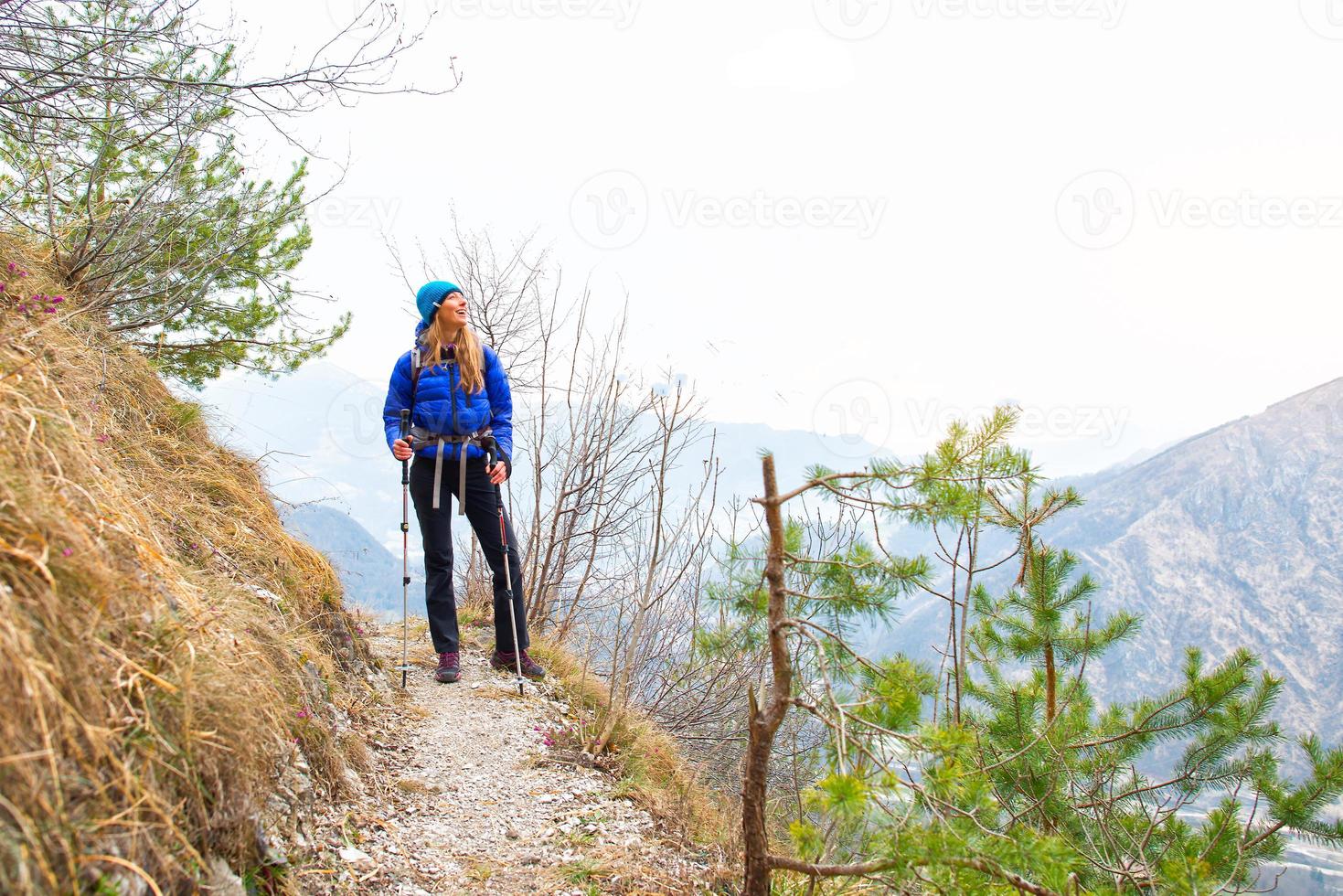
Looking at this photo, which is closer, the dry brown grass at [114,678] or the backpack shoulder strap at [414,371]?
the dry brown grass at [114,678]

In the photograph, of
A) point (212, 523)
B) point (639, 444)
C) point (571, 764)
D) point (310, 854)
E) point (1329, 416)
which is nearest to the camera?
point (310, 854)

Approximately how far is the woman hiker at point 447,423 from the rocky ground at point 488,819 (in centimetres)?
103

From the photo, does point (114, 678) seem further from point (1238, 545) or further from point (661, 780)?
point (1238, 545)

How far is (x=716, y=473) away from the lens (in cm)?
600

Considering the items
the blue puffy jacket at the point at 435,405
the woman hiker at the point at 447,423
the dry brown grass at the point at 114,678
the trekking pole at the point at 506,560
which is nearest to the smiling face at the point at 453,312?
the woman hiker at the point at 447,423

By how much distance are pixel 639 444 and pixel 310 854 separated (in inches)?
204

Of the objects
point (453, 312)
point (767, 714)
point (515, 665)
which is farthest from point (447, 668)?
point (767, 714)

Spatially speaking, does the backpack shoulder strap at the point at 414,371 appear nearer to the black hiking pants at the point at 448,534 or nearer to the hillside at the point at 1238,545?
the black hiking pants at the point at 448,534

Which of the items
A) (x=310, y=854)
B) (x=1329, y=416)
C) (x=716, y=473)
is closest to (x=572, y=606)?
(x=716, y=473)

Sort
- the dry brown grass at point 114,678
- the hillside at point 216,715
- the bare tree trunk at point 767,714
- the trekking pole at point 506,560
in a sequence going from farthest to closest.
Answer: the trekking pole at point 506,560 < the bare tree trunk at point 767,714 < the hillside at point 216,715 < the dry brown grass at point 114,678

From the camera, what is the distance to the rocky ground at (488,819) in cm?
312

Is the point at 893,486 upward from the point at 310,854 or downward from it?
upward

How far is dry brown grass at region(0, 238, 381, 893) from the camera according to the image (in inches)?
58.5

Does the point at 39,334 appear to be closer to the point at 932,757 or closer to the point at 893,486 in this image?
the point at 893,486
